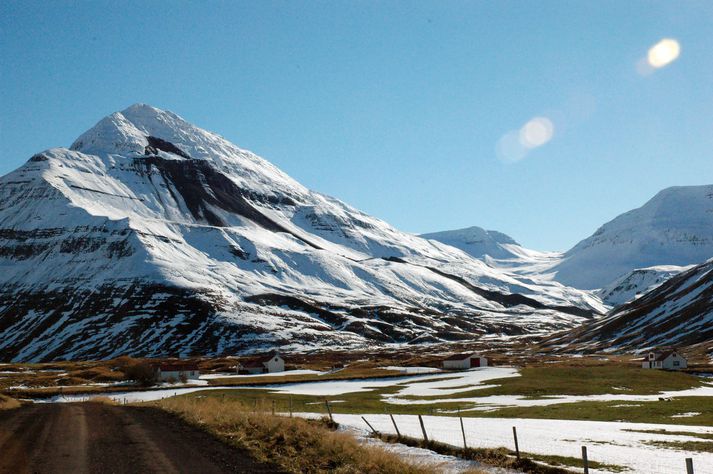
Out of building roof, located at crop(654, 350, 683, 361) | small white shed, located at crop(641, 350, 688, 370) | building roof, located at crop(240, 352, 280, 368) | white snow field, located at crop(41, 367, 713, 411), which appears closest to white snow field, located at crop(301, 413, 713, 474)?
white snow field, located at crop(41, 367, 713, 411)

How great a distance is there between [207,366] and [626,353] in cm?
11366

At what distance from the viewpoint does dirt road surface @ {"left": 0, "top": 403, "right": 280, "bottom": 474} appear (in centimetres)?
2427

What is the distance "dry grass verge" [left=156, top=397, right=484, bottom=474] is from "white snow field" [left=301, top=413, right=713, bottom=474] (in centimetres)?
532

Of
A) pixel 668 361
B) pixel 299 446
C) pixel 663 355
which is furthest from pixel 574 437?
pixel 668 361

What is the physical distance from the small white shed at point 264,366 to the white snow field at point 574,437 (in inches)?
4385

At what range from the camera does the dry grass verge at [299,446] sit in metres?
24.2

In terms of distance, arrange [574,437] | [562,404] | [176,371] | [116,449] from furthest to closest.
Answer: [176,371]
[562,404]
[574,437]
[116,449]

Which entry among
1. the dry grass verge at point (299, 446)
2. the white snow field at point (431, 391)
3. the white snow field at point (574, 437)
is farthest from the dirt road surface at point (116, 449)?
the white snow field at point (431, 391)

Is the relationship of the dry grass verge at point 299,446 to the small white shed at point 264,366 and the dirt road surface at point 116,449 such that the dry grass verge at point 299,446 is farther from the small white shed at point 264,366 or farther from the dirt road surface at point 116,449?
the small white shed at point 264,366

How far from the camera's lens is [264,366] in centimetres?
15625

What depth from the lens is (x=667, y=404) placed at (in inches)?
2299

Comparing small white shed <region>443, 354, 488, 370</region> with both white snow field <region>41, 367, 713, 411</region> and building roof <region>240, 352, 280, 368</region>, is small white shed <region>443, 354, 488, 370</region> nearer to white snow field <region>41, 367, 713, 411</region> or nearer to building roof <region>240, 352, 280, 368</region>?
white snow field <region>41, 367, 713, 411</region>

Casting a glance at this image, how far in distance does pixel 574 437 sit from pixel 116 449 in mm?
23852

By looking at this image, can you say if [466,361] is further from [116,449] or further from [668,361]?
[116,449]
